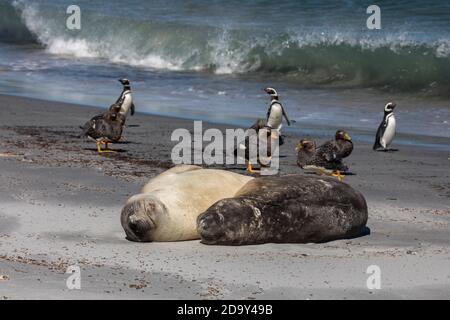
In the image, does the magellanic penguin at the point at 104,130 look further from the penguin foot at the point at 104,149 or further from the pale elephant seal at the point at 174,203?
the pale elephant seal at the point at 174,203

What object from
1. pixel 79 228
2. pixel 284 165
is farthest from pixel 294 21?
pixel 79 228

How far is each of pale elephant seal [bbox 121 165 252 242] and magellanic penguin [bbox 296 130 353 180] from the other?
3.16 meters

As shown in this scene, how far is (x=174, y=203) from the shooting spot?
8273 millimetres

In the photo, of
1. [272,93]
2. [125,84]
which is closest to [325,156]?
[272,93]

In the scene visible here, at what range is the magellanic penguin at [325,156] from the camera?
11.8m

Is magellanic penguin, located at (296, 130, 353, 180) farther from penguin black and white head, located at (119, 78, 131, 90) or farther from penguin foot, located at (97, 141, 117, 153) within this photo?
penguin black and white head, located at (119, 78, 131, 90)

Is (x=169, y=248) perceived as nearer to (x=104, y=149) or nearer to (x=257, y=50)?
(x=104, y=149)

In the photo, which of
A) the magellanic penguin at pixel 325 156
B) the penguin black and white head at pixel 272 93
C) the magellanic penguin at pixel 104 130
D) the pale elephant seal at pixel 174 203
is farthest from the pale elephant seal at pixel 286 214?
the penguin black and white head at pixel 272 93

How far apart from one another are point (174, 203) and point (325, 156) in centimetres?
390

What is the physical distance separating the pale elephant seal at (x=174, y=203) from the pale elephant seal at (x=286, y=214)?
20 cm

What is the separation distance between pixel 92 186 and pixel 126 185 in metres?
0.33

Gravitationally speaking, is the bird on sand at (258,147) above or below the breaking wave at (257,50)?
below

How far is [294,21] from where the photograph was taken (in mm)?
29891

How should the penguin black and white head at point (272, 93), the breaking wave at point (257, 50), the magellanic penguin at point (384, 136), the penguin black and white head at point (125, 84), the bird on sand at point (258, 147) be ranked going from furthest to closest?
the breaking wave at point (257, 50) → the penguin black and white head at point (125, 84) → the penguin black and white head at point (272, 93) → the magellanic penguin at point (384, 136) → the bird on sand at point (258, 147)
